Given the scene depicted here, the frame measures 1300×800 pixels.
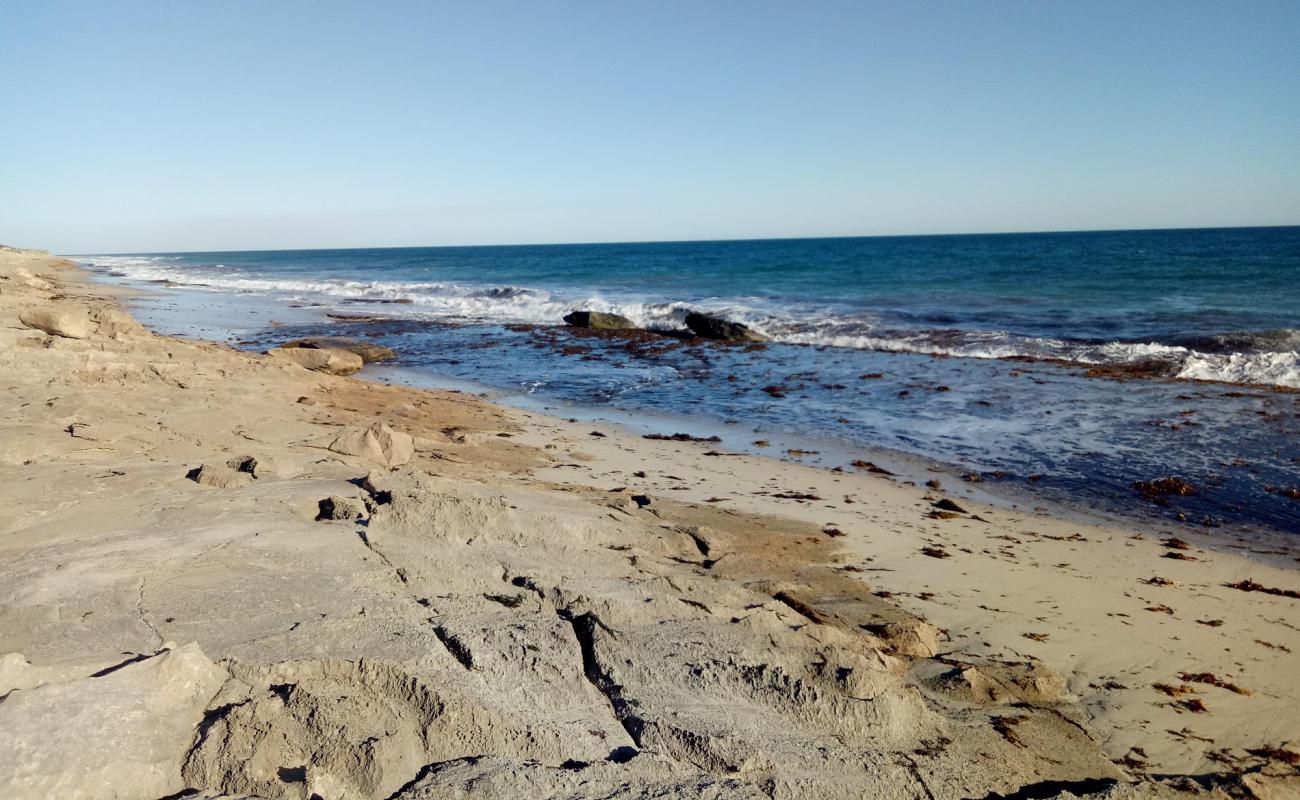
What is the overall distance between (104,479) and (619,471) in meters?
4.33

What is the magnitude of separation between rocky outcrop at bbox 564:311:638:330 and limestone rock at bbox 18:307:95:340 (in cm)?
1497

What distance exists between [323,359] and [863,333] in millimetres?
13789

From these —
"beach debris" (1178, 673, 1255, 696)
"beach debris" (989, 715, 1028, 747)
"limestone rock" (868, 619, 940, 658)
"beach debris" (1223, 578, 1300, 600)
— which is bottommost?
"beach debris" (1223, 578, 1300, 600)

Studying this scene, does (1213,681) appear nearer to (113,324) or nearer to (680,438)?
(680,438)

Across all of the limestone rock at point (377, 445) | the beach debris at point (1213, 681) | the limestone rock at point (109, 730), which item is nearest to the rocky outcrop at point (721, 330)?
the limestone rock at point (377, 445)

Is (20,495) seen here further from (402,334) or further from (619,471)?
(402,334)

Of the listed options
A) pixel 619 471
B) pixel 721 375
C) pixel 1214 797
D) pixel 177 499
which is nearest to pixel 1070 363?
pixel 721 375

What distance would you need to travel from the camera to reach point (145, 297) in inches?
1208

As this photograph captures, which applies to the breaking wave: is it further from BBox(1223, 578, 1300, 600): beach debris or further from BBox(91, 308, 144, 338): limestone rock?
BBox(91, 308, 144, 338): limestone rock

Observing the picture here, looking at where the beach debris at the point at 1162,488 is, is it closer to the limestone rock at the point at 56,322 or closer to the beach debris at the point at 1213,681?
the beach debris at the point at 1213,681

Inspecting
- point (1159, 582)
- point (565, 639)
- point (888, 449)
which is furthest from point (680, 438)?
point (565, 639)

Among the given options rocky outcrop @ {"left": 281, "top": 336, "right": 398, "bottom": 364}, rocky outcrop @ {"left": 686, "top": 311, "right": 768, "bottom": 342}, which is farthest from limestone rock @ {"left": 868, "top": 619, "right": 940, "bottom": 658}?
rocky outcrop @ {"left": 686, "top": 311, "right": 768, "bottom": 342}

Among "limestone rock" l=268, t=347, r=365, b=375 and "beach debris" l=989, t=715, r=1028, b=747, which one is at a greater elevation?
"limestone rock" l=268, t=347, r=365, b=375

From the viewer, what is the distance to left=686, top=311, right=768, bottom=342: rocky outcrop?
67.8 ft
